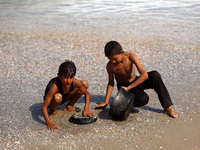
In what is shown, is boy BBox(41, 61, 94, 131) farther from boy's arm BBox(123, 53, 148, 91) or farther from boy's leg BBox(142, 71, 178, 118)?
boy's leg BBox(142, 71, 178, 118)

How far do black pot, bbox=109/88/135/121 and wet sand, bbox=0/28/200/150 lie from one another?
0.16 meters

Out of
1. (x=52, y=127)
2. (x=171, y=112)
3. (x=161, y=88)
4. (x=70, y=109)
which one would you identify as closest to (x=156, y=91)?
(x=161, y=88)

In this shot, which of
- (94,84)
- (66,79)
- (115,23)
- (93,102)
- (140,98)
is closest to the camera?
(66,79)

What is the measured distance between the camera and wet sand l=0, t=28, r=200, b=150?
3312 millimetres

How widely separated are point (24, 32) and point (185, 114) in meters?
7.15

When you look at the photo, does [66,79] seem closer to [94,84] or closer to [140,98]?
[140,98]

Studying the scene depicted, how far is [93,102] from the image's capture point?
437cm

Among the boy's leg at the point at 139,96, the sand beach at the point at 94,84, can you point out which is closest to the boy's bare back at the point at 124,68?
the boy's leg at the point at 139,96

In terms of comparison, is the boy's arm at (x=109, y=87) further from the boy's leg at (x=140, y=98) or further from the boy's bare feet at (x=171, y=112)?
the boy's bare feet at (x=171, y=112)

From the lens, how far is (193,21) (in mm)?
11969

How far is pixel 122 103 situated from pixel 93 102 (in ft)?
2.82

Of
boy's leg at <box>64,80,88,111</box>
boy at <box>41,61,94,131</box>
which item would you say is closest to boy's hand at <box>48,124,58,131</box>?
boy at <box>41,61,94,131</box>

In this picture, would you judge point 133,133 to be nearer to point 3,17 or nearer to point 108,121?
point 108,121

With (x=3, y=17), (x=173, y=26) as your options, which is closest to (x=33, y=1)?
(x=3, y=17)
